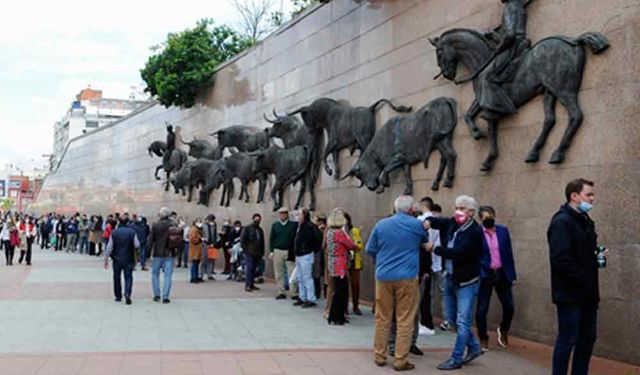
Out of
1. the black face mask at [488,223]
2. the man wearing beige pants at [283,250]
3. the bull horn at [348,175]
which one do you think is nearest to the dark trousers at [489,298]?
the black face mask at [488,223]

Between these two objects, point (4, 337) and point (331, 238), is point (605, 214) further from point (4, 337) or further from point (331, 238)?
point (4, 337)

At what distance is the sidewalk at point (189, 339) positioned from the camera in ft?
25.2

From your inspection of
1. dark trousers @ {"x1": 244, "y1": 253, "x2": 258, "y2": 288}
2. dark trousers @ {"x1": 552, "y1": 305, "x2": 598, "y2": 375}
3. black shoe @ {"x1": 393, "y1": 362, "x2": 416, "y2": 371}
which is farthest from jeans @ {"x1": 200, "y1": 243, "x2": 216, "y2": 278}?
dark trousers @ {"x1": 552, "y1": 305, "x2": 598, "y2": 375}

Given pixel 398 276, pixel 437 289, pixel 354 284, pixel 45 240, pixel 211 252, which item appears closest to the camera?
pixel 398 276

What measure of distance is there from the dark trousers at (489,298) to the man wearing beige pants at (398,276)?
4.19 feet

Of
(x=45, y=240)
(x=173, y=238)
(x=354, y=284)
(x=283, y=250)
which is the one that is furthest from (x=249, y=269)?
(x=45, y=240)

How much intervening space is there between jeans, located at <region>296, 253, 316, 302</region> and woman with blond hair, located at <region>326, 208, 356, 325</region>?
160 centimetres

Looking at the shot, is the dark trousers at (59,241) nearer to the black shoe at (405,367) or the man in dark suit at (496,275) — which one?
the man in dark suit at (496,275)

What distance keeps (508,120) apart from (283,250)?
5.65 metres

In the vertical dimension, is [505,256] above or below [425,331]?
above

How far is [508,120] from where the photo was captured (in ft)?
32.6

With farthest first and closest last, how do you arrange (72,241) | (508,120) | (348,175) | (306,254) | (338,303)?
(72,241) → (348,175) → (306,254) → (338,303) → (508,120)

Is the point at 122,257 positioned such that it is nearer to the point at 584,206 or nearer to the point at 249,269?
the point at 249,269

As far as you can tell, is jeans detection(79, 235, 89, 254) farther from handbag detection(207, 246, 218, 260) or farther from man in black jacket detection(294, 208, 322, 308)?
man in black jacket detection(294, 208, 322, 308)
